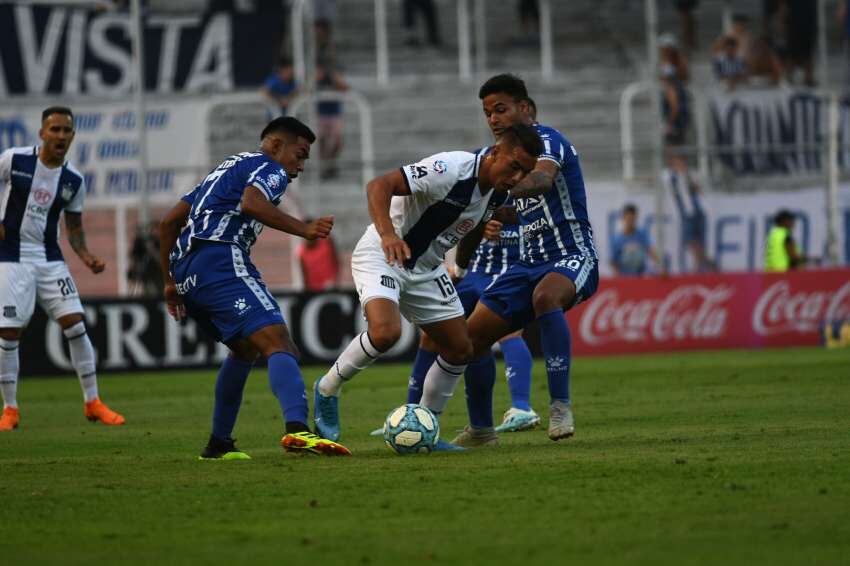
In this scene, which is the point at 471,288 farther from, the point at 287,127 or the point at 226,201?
the point at 226,201

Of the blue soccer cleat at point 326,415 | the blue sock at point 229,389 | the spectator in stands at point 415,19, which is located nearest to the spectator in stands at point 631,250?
the spectator in stands at point 415,19

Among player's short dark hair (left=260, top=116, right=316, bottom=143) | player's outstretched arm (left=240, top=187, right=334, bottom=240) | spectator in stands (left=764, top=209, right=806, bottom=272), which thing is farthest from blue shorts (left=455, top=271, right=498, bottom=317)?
spectator in stands (left=764, top=209, right=806, bottom=272)

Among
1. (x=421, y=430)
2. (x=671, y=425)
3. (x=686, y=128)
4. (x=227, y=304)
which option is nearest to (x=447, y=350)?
(x=421, y=430)

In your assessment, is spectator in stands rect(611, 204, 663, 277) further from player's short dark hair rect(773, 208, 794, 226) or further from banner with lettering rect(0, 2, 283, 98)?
banner with lettering rect(0, 2, 283, 98)

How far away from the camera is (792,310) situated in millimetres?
23312

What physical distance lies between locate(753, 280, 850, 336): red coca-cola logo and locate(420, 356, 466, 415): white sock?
14.0 metres

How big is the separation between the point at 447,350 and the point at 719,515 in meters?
3.33

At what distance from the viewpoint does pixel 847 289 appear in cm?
2288

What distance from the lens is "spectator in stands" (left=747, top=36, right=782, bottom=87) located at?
27641 mm

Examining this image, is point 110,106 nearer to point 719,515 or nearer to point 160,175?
point 160,175

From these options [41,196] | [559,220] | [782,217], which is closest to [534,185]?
→ [559,220]

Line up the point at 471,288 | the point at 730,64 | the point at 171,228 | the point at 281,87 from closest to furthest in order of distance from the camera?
1. the point at 171,228
2. the point at 471,288
3. the point at 281,87
4. the point at 730,64

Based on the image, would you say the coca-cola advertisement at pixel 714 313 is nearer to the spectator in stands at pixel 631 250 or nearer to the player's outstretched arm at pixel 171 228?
the spectator in stands at pixel 631 250

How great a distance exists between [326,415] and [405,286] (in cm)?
93
